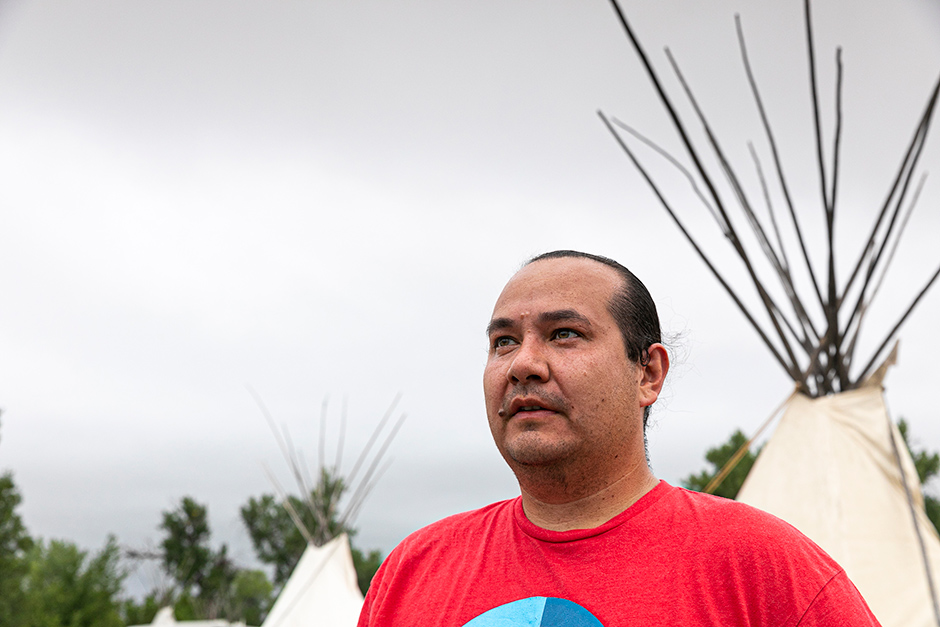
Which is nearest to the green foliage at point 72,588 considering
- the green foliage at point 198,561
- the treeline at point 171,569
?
the treeline at point 171,569

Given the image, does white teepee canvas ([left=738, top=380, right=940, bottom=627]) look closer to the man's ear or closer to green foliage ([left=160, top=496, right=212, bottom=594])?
the man's ear

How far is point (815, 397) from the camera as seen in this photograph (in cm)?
390

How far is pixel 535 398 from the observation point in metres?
1.02

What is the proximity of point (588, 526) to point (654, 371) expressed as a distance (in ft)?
0.96

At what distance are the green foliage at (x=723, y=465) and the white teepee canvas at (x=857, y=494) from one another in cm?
1417

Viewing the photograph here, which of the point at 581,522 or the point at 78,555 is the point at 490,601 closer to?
the point at 581,522

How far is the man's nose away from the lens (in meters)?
1.03

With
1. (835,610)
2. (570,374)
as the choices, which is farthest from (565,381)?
(835,610)

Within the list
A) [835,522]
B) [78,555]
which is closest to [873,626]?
[835,522]

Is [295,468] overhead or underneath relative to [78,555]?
underneath

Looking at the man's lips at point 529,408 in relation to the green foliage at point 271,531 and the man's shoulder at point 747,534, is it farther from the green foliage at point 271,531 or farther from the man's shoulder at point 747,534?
the green foliage at point 271,531

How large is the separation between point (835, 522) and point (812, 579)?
2668 millimetres

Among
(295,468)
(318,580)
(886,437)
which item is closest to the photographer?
(886,437)

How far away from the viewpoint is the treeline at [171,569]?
41.5ft
